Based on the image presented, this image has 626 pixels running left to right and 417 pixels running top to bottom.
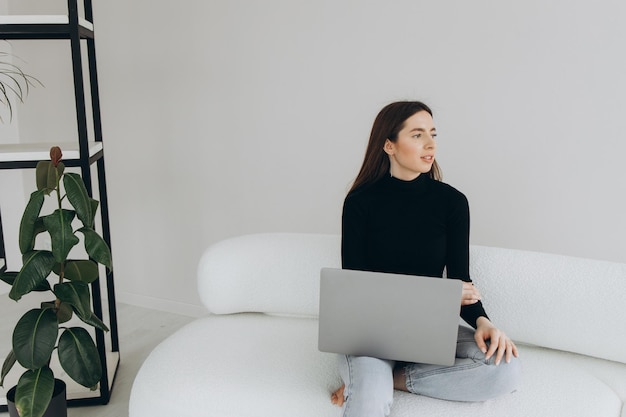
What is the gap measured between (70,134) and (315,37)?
140cm

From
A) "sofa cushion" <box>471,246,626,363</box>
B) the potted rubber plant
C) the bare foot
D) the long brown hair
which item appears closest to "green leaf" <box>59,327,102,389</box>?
the potted rubber plant

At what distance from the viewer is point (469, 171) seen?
90.8 inches

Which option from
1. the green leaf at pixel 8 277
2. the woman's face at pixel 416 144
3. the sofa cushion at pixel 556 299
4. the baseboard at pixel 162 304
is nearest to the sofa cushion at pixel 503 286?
the sofa cushion at pixel 556 299

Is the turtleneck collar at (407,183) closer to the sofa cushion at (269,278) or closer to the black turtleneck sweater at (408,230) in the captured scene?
the black turtleneck sweater at (408,230)

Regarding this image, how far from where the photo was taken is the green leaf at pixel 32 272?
5.72 ft

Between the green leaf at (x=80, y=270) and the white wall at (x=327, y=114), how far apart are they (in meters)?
0.97

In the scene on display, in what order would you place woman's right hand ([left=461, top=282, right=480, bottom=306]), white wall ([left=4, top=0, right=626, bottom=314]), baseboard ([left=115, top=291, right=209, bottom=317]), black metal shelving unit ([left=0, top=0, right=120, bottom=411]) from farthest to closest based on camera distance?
baseboard ([left=115, top=291, right=209, bottom=317]) < white wall ([left=4, top=0, right=626, bottom=314]) < black metal shelving unit ([left=0, top=0, right=120, bottom=411]) < woman's right hand ([left=461, top=282, right=480, bottom=306])

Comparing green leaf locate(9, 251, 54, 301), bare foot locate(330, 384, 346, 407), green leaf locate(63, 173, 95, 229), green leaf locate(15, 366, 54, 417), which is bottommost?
green leaf locate(15, 366, 54, 417)

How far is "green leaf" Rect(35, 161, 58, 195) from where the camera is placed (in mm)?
1831

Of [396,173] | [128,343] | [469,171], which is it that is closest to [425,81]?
[469,171]

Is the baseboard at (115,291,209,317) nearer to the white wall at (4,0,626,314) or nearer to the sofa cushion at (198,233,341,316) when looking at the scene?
the white wall at (4,0,626,314)

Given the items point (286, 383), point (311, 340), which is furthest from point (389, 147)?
point (286, 383)

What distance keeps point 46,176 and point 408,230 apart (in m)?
1.07

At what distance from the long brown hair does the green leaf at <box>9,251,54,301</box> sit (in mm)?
918
